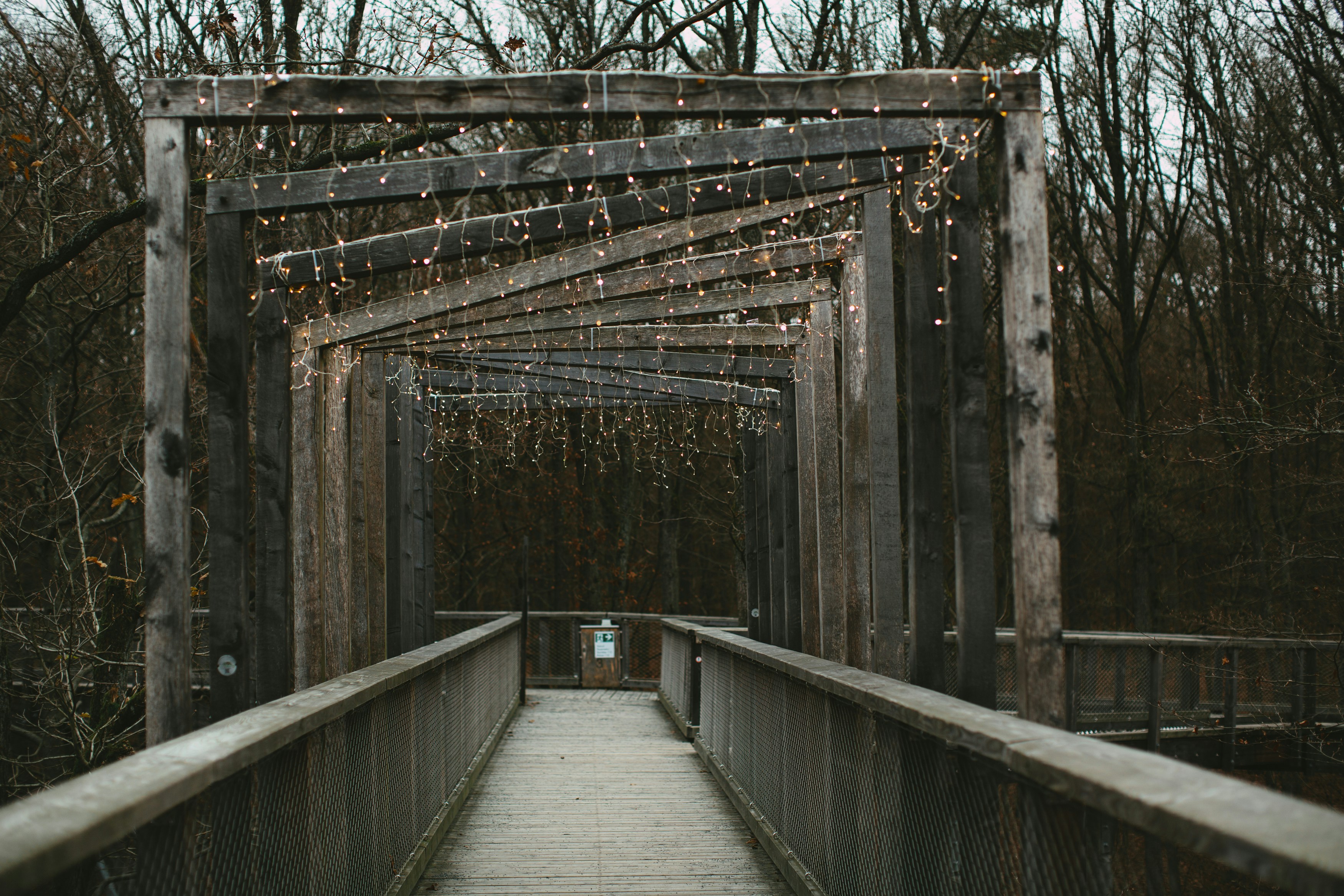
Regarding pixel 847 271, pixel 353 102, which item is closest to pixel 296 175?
pixel 353 102

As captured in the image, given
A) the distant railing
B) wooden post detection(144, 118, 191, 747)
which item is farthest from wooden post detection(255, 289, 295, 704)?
the distant railing

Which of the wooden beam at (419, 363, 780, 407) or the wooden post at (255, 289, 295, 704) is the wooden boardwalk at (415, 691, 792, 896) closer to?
the wooden post at (255, 289, 295, 704)

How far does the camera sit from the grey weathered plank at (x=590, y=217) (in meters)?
5.00

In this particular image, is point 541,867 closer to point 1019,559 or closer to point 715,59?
point 1019,559

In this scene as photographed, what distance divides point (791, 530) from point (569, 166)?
4707mm

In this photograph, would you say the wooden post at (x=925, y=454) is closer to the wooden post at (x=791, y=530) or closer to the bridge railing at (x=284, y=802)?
the bridge railing at (x=284, y=802)

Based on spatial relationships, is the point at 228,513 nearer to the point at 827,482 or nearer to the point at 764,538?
the point at 827,482

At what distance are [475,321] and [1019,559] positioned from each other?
4550 millimetres

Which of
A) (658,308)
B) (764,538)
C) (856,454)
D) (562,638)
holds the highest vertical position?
(658,308)

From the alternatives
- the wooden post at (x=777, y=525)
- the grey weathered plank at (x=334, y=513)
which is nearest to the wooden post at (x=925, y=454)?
the grey weathered plank at (x=334, y=513)

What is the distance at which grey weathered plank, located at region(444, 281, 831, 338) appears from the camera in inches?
279

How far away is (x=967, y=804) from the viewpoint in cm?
273

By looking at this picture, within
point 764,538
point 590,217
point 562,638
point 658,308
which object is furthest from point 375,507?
point 562,638

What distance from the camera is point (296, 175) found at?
172 inches
